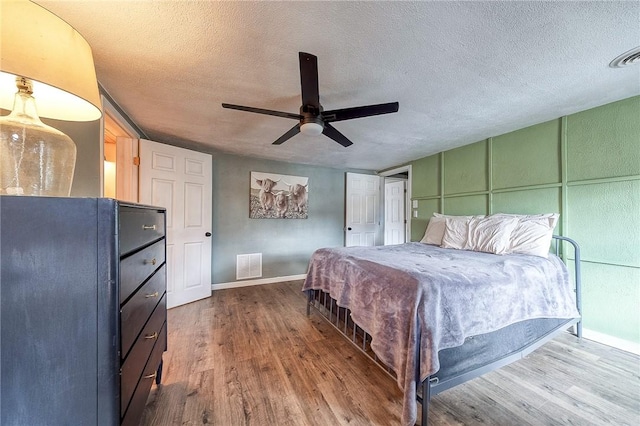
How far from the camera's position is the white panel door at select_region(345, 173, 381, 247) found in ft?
14.9

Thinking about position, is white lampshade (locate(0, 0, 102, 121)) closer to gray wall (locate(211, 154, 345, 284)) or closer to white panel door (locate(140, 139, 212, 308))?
white panel door (locate(140, 139, 212, 308))

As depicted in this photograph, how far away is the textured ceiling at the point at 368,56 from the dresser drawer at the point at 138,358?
159 centimetres

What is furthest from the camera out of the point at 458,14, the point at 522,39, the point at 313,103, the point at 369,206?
the point at 369,206

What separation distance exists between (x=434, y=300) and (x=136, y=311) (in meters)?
1.44

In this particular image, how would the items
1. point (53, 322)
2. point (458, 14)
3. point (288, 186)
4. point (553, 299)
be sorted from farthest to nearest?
point (288, 186) < point (553, 299) < point (458, 14) < point (53, 322)

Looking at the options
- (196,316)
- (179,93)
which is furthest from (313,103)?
(196,316)

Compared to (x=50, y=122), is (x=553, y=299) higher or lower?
lower

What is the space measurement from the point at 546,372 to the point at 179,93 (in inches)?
144

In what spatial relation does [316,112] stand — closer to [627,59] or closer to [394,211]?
[627,59]

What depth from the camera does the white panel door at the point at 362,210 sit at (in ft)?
14.9

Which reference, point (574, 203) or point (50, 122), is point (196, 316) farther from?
point (574, 203)

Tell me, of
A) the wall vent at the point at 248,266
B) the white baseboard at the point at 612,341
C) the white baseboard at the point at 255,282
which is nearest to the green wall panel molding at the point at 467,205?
the white baseboard at the point at 612,341

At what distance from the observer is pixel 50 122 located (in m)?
1.32

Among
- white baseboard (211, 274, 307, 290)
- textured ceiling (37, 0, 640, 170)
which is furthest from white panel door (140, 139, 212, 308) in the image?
textured ceiling (37, 0, 640, 170)
